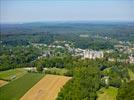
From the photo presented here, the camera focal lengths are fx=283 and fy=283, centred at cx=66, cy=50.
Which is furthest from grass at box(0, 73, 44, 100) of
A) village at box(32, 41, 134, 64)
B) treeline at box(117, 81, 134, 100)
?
village at box(32, 41, 134, 64)

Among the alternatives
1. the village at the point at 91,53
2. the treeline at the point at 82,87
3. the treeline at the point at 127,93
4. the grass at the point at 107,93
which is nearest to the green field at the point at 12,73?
the treeline at the point at 82,87

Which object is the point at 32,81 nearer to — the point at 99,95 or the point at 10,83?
the point at 10,83

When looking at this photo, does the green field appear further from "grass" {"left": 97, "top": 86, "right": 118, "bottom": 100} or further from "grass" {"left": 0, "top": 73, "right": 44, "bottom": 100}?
"grass" {"left": 97, "top": 86, "right": 118, "bottom": 100}

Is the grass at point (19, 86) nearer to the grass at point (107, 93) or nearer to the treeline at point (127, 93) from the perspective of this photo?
the grass at point (107, 93)

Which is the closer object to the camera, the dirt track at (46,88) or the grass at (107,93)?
the dirt track at (46,88)

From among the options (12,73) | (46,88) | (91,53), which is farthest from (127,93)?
(91,53)

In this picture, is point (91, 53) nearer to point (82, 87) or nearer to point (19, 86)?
point (19, 86)
